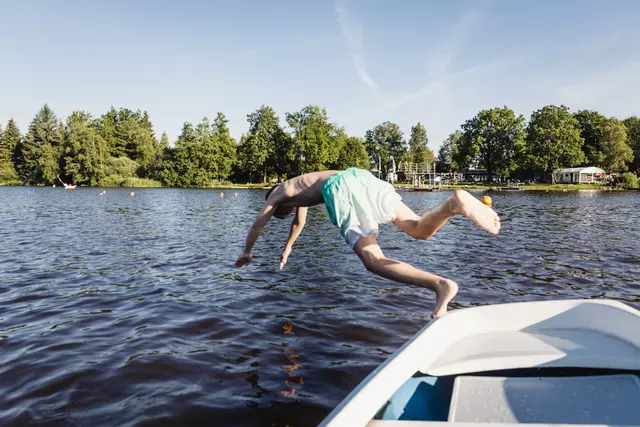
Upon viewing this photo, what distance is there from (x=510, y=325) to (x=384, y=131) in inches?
4551

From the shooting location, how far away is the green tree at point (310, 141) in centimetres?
8588

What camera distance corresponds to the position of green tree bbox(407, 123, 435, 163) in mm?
119500

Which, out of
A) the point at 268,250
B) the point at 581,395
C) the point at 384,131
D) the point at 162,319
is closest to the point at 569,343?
the point at 581,395

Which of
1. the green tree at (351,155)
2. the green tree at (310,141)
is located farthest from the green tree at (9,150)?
the green tree at (351,155)

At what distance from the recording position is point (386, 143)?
11619cm

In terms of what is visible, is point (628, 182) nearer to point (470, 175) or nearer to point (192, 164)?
point (470, 175)

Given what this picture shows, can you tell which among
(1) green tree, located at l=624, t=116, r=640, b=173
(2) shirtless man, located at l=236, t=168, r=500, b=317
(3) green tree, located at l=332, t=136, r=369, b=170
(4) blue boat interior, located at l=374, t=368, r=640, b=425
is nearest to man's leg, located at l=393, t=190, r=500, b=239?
(2) shirtless man, located at l=236, t=168, r=500, b=317

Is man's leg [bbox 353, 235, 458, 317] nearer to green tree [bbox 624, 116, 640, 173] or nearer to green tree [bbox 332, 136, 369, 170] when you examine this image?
green tree [bbox 332, 136, 369, 170]

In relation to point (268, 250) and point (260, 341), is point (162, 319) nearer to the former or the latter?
point (260, 341)

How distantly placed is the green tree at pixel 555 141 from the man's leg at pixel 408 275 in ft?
292

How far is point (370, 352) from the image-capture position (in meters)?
5.61

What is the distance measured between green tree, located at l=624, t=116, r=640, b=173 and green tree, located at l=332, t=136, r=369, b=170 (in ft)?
184

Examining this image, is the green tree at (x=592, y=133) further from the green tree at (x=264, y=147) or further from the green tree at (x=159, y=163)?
the green tree at (x=159, y=163)

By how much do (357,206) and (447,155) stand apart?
126 metres
